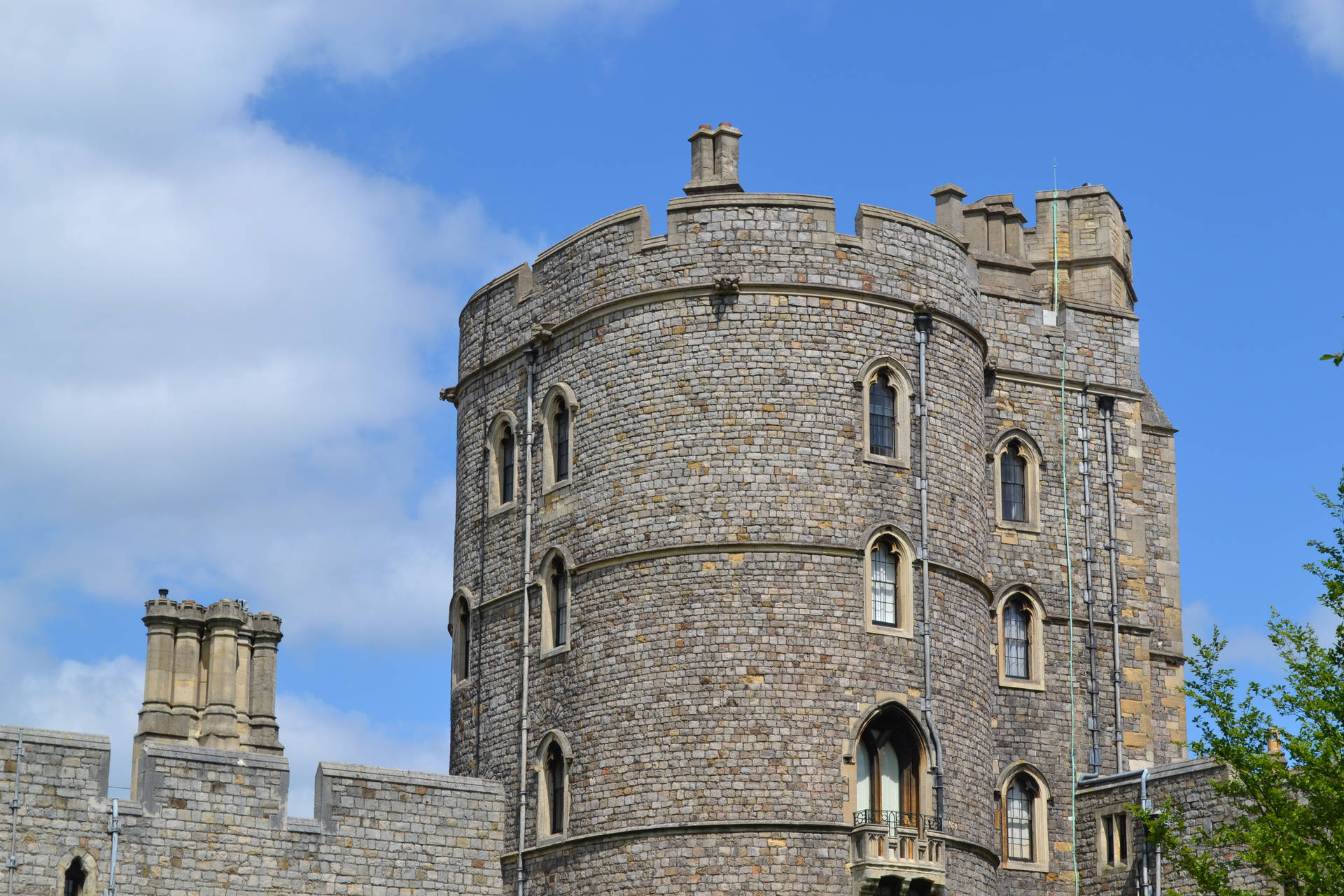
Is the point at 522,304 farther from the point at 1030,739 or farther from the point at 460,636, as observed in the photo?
the point at 1030,739

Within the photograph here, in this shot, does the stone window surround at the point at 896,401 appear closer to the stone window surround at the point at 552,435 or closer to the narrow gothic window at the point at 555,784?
the stone window surround at the point at 552,435

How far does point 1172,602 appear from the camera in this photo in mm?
39500

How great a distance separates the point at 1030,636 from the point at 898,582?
186 inches

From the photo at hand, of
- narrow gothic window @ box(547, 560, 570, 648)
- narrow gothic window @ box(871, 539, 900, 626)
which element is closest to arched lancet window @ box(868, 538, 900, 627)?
narrow gothic window @ box(871, 539, 900, 626)

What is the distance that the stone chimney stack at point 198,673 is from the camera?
4144 cm

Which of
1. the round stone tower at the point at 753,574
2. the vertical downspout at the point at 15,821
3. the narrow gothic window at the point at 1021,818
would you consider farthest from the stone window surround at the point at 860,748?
the vertical downspout at the point at 15,821

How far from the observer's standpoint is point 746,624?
33000 mm

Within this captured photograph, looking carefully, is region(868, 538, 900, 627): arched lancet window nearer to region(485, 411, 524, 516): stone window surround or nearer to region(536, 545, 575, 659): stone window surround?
region(536, 545, 575, 659): stone window surround

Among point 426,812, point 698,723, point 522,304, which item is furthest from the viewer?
point 522,304

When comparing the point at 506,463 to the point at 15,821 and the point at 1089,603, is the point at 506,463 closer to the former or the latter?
the point at 15,821

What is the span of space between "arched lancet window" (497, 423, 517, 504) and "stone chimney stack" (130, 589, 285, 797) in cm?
734

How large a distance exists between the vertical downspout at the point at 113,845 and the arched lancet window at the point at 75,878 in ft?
1.24

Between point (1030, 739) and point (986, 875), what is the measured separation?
3279 millimetres

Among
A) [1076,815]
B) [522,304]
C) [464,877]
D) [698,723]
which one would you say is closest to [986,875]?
[1076,815]
